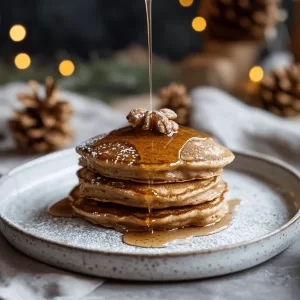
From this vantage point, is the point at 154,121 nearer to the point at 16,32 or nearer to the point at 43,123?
the point at 43,123

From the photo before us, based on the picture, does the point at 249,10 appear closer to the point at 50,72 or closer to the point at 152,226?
the point at 50,72

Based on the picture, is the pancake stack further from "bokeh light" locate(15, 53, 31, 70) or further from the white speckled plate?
"bokeh light" locate(15, 53, 31, 70)

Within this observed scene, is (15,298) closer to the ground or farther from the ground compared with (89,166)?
closer to the ground

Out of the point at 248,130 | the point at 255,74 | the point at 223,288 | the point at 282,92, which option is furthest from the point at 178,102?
the point at 223,288

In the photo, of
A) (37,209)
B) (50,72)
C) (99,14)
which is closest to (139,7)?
(99,14)

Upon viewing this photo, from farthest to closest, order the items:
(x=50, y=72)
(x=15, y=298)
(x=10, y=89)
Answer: (x=50, y=72) < (x=10, y=89) < (x=15, y=298)

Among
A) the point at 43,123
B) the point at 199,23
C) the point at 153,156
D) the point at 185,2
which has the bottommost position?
the point at 43,123

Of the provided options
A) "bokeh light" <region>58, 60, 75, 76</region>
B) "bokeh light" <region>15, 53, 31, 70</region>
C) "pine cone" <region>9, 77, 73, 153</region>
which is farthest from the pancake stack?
"bokeh light" <region>15, 53, 31, 70</region>
